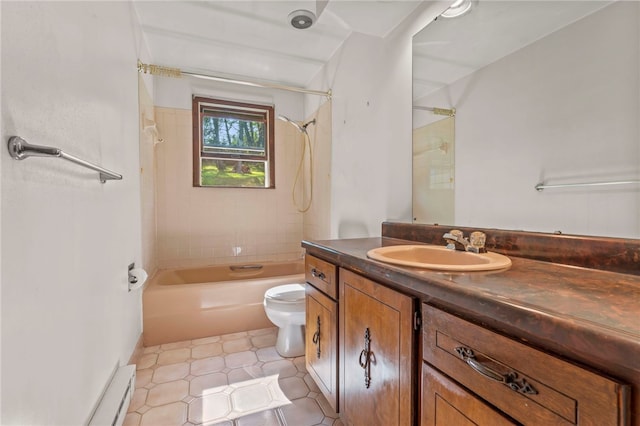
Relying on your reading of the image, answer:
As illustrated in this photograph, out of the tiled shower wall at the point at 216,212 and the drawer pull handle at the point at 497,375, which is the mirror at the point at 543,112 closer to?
the drawer pull handle at the point at 497,375

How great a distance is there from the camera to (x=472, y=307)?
24.5 inches

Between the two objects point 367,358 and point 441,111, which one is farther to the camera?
point 441,111

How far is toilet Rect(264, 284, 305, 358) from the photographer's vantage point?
74.4 inches

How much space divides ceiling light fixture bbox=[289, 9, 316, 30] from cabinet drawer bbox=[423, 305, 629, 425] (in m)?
2.01

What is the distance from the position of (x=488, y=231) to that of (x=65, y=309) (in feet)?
5.14

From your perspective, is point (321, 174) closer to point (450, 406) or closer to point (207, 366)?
point (207, 366)

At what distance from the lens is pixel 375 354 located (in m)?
0.98

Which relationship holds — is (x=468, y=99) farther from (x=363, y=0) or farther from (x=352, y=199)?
(x=352, y=199)

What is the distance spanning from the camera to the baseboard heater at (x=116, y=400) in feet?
3.67

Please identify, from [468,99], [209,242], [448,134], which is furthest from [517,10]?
[209,242]

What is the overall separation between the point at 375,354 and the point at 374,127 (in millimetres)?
1380

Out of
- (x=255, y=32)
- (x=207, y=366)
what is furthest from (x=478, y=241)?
(x=255, y=32)

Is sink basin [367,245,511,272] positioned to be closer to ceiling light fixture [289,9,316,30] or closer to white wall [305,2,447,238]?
white wall [305,2,447,238]

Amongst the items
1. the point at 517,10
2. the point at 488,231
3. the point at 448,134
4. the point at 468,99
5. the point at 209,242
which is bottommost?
the point at 209,242
